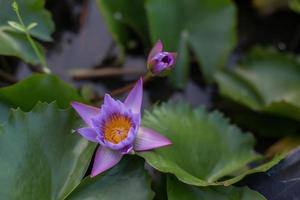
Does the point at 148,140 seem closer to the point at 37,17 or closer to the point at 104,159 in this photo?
the point at 104,159

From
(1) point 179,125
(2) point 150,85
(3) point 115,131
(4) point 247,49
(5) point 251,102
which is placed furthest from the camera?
(4) point 247,49

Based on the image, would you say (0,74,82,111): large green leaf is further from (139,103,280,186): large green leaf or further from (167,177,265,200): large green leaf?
(167,177,265,200): large green leaf

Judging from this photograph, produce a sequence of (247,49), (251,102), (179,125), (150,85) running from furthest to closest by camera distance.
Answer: (247,49), (150,85), (251,102), (179,125)

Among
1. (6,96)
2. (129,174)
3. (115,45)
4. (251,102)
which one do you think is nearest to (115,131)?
(129,174)

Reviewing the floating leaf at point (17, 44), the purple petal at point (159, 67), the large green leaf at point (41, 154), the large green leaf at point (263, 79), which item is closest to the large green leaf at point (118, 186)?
the large green leaf at point (41, 154)

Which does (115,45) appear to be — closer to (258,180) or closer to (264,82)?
(264,82)

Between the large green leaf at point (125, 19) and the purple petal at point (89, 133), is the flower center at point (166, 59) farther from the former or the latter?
the large green leaf at point (125, 19)

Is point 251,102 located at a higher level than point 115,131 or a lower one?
lower
